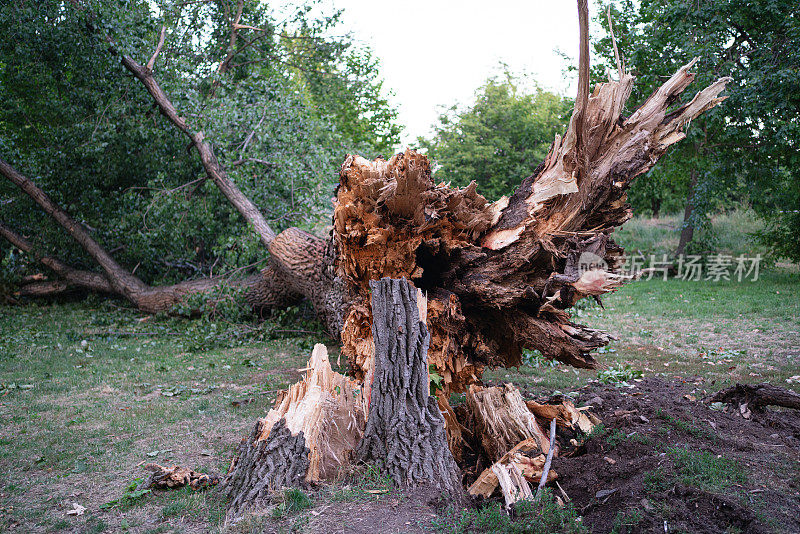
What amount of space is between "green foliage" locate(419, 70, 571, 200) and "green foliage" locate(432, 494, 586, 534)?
1873 centimetres

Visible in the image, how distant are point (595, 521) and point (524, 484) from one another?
16.5 inches

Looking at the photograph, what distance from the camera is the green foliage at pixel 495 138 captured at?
71.3 ft

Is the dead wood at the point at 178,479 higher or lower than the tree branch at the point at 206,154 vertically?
lower

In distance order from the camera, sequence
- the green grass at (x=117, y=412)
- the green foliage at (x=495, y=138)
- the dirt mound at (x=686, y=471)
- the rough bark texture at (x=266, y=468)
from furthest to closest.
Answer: the green foliage at (x=495, y=138) < the green grass at (x=117, y=412) < the rough bark texture at (x=266, y=468) < the dirt mound at (x=686, y=471)

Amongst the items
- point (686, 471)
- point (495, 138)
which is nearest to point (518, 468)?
point (686, 471)

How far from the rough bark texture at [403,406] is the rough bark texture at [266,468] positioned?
0.35 meters

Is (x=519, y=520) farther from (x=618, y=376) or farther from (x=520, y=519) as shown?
(x=618, y=376)

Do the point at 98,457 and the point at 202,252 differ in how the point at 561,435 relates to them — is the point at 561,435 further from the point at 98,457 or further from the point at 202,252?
the point at 202,252

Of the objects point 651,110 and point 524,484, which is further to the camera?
point 651,110

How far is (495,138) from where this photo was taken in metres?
22.4

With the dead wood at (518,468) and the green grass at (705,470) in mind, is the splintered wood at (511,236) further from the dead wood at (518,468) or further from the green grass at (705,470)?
the green grass at (705,470)

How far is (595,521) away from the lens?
2473 mm

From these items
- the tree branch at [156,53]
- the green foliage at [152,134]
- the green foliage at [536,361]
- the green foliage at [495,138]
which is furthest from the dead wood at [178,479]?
the green foliage at [495,138]

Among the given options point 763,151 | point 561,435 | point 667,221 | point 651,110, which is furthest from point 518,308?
point 667,221
